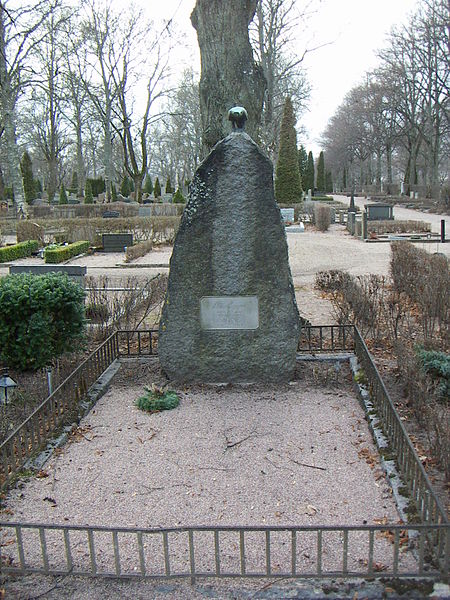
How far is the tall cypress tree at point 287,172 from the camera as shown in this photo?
126 ft

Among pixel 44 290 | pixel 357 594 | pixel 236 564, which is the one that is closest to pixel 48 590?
pixel 236 564

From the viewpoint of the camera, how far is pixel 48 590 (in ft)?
11.0

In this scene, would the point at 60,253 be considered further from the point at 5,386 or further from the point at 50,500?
the point at 50,500

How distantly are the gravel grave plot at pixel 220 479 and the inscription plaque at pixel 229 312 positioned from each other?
760 mm

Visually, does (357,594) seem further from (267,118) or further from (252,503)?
Answer: (267,118)

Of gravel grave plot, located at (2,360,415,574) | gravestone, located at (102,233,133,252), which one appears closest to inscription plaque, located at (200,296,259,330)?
gravel grave plot, located at (2,360,415,574)

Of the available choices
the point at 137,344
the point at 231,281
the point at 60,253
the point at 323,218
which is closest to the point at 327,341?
the point at 231,281

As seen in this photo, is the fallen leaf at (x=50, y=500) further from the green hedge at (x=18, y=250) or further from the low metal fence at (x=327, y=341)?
the green hedge at (x=18, y=250)

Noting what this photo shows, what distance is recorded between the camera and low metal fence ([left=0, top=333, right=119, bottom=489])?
4.64 m

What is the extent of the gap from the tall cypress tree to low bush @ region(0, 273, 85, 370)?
3203 cm

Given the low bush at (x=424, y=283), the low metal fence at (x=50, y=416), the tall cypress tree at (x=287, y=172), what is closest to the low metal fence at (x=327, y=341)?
the low bush at (x=424, y=283)

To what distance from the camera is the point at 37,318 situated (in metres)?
6.86

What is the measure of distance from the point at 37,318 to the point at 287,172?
109 feet

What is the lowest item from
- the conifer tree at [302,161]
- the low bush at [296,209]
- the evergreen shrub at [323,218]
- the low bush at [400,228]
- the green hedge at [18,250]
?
the green hedge at [18,250]
